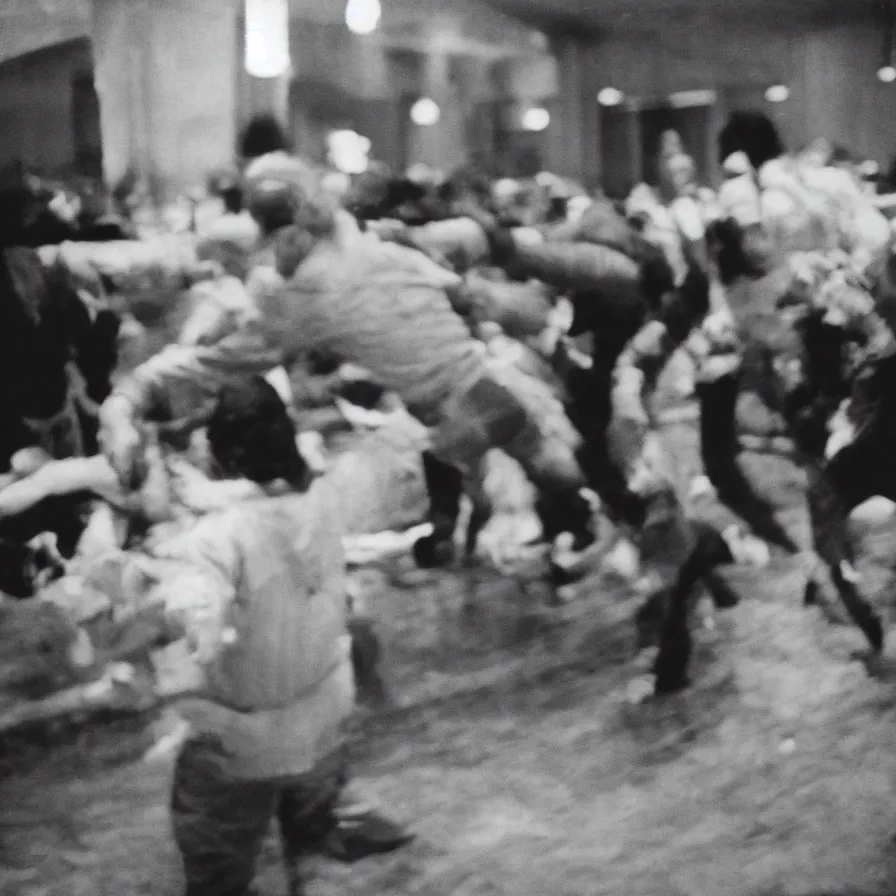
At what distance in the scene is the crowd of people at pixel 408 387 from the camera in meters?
2.76

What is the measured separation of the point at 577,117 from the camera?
2388 cm

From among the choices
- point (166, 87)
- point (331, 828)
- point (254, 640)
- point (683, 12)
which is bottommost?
point (331, 828)

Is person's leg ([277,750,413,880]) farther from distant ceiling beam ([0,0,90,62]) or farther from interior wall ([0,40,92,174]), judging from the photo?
interior wall ([0,40,92,174])

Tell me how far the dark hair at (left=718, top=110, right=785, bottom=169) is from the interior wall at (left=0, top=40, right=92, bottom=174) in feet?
25.7

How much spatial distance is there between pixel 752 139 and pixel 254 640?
440 centimetres

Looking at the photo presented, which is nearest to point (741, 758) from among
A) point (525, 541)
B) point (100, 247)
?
point (525, 541)

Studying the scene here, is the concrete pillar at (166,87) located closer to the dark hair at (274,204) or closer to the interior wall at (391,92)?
the interior wall at (391,92)

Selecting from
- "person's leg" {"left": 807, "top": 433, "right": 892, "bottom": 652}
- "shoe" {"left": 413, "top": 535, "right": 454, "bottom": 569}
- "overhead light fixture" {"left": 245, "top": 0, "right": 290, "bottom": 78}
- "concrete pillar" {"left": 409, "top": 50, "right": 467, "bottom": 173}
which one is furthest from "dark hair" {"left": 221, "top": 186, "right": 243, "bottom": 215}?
"concrete pillar" {"left": 409, "top": 50, "right": 467, "bottom": 173}

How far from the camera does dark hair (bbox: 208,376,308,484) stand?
2723mm

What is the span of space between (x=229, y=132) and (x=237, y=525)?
1142 cm

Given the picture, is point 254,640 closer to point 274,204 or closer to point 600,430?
point 274,204

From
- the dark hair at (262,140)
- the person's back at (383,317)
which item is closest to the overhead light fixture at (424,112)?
the dark hair at (262,140)

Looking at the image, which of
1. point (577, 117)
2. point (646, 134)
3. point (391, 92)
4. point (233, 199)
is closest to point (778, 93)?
point (646, 134)

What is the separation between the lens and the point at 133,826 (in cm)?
359
